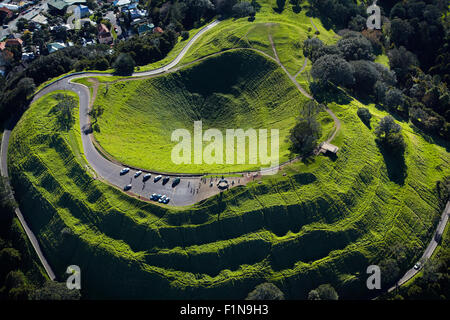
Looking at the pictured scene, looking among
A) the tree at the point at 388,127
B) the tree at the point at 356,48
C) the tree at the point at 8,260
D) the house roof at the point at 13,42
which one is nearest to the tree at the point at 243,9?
the tree at the point at 356,48

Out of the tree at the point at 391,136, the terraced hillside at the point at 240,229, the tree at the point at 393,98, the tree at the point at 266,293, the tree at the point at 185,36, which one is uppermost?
the tree at the point at 185,36

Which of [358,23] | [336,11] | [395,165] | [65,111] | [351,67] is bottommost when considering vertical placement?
[395,165]

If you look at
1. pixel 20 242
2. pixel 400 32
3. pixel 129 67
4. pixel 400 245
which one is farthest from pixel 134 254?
pixel 400 32

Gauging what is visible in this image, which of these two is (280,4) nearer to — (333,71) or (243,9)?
(243,9)

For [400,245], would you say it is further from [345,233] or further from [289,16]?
[289,16]

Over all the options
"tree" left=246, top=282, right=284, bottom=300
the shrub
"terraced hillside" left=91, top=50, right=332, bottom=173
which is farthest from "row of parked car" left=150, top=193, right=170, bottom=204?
the shrub

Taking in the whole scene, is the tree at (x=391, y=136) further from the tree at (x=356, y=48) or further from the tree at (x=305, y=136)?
the tree at (x=356, y=48)

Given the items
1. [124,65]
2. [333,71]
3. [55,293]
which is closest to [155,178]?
[55,293]
